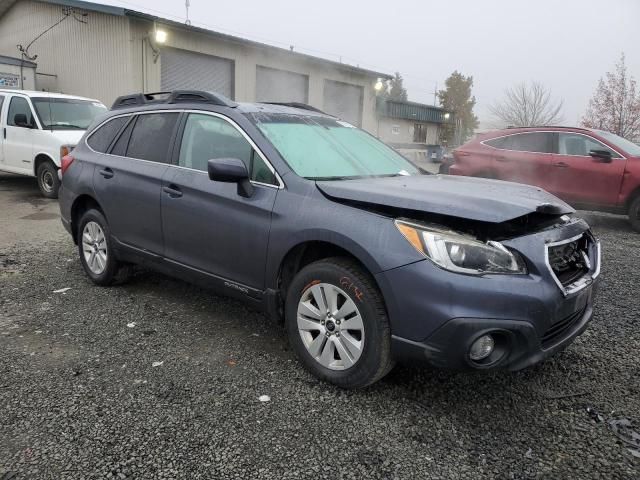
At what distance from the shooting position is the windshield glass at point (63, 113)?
8.80 m

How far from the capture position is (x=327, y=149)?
3428 mm

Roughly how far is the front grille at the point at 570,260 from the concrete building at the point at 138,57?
12999mm

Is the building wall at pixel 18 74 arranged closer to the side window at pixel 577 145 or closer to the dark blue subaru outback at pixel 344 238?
the dark blue subaru outback at pixel 344 238

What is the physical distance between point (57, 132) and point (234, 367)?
7315mm

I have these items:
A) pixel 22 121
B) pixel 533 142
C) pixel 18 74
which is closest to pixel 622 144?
pixel 533 142

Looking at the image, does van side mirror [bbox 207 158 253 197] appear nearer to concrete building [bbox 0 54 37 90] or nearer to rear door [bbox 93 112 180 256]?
rear door [bbox 93 112 180 256]

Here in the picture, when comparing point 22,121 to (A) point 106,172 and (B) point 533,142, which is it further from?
(B) point 533,142

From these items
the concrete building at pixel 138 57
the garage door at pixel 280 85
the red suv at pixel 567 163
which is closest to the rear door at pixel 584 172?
the red suv at pixel 567 163

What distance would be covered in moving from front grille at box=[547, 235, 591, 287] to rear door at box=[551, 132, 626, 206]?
5.36 metres

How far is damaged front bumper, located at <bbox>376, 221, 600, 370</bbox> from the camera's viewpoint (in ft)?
7.57

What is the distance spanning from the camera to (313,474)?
6.95 feet

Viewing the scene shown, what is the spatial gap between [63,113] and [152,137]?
20.5ft

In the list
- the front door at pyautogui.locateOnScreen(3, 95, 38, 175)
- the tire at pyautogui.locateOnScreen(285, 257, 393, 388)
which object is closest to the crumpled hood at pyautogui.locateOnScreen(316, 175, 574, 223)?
the tire at pyautogui.locateOnScreen(285, 257, 393, 388)

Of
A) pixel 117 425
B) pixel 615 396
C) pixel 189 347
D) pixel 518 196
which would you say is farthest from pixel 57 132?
pixel 615 396
